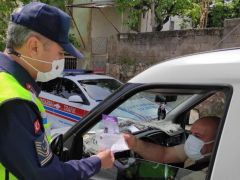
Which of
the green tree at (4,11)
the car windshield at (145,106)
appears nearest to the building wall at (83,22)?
the green tree at (4,11)

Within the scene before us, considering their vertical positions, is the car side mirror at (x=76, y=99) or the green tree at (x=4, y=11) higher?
the green tree at (x=4, y=11)

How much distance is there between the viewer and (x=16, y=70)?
6.05 ft

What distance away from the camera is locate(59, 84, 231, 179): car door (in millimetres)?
2177

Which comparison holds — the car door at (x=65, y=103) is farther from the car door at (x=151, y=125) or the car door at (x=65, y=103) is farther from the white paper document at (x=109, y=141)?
the white paper document at (x=109, y=141)

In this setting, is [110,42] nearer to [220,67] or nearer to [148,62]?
[148,62]

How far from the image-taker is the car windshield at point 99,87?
783 cm

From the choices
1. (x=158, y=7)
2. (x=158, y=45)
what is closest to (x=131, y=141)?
(x=158, y=45)

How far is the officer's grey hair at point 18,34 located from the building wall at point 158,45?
28.3 ft

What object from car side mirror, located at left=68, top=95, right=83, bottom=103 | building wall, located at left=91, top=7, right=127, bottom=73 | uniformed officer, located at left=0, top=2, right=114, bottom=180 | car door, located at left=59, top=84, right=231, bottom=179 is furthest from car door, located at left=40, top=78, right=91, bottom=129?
building wall, located at left=91, top=7, right=127, bottom=73

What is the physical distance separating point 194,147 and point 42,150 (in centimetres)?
106

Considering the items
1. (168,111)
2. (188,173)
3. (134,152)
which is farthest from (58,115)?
(188,173)

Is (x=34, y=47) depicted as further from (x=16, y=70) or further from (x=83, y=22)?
(x=83, y=22)

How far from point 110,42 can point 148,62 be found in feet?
6.31

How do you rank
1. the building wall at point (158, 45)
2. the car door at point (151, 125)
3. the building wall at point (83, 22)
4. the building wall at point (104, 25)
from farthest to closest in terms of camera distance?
1. the building wall at point (83, 22)
2. the building wall at point (104, 25)
3. the building wall at point (158, 45)
4. the car door at point (151, 125)
